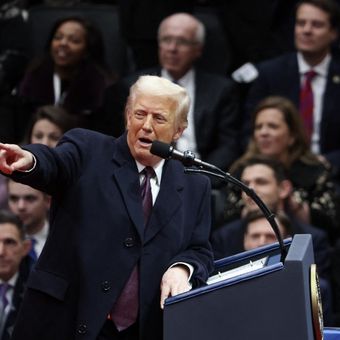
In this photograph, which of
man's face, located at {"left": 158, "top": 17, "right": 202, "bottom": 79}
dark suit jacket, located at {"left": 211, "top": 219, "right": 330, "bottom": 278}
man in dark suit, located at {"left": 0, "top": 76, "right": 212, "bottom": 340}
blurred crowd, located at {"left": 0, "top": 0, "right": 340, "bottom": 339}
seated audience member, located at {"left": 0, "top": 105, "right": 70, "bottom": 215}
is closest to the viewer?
man in dark suit, located at {"left": 0, "top": 76, "right": 212, "bottom": 340}

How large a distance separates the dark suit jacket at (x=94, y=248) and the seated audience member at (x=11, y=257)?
2040 mm

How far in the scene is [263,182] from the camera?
5723 mm

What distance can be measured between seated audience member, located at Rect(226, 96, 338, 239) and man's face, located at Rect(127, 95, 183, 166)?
9.19ft

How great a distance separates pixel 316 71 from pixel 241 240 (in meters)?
1.65

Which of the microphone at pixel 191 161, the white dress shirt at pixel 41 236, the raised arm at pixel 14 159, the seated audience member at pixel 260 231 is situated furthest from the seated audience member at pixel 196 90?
the raised arm at pixel 14 159

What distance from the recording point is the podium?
2.79 m

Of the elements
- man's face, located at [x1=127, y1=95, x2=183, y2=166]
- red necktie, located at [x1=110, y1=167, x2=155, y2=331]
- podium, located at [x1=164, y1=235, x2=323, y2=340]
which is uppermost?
man's face, located at [x1=127, y1=95, x2=183, y2=166]

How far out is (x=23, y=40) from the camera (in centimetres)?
705

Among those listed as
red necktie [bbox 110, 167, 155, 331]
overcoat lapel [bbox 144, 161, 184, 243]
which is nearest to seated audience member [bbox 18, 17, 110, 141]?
overcoat lapel [bbox 144, 161, 184, 243]

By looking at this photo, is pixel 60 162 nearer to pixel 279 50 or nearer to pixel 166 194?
pixel 166 194

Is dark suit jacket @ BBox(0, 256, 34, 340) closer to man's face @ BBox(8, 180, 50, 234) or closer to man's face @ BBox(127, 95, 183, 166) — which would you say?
man's face @ BBox(8, 180, 50, 234)

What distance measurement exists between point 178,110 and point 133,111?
0.13 meters

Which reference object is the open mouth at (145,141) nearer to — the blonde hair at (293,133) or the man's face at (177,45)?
the blonde hair at (293,133)

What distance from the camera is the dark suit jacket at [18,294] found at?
4.93 m
